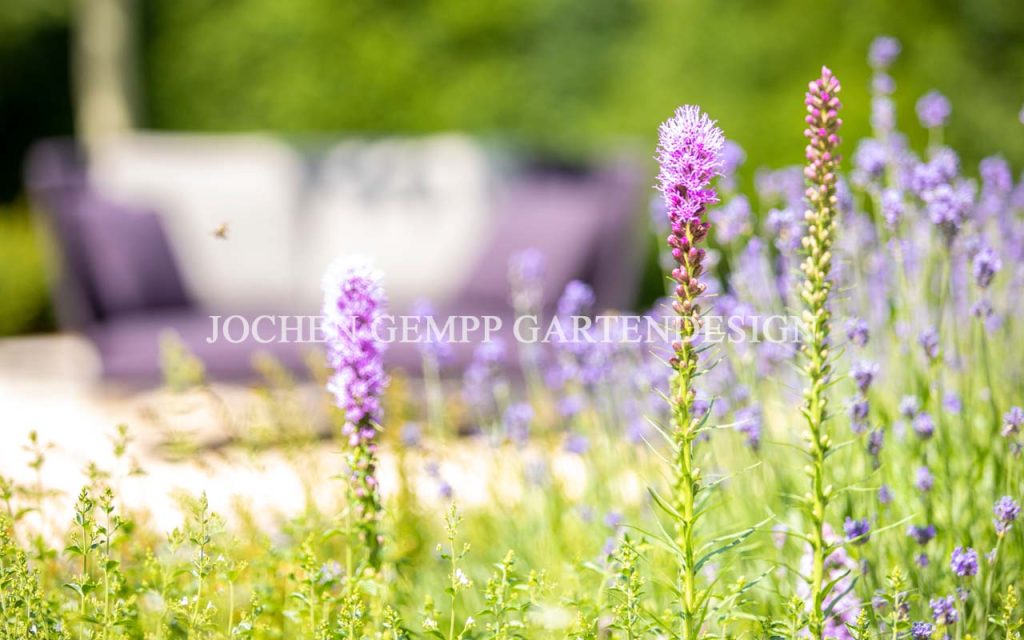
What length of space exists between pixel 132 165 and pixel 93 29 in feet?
10.9

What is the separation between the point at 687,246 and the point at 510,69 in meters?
7.74

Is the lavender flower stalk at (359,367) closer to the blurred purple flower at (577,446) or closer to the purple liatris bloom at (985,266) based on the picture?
the blurred purple flower at (577,446)

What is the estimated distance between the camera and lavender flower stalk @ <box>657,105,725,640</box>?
1.45 m

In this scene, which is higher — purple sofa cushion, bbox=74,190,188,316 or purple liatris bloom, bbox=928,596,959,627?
purple sofa cushion, bbox=74,190,188,316

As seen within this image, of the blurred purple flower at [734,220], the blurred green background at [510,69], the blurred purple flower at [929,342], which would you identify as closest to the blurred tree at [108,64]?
the blurred green background at [510,69]

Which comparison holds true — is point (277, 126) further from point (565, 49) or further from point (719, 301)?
point (719, 301)

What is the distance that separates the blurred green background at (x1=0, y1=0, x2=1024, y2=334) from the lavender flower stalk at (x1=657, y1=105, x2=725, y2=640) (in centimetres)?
498

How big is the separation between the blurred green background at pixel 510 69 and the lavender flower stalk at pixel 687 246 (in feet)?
16.3

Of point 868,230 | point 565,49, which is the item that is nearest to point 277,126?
point 565,49

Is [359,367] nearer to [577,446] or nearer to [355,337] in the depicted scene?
[355,337]

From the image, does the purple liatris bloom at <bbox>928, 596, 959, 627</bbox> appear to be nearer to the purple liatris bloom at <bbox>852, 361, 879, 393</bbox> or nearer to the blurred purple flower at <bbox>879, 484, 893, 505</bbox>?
the blurred purple flower at <bbox>879, 484, 893, 505</bbox>

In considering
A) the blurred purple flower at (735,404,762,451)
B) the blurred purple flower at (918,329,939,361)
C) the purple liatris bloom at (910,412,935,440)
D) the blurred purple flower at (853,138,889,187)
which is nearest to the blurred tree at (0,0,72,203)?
the blurred purple flower at (853,138,889,187)

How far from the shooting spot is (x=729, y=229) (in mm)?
2539

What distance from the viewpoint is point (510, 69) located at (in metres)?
8.98
